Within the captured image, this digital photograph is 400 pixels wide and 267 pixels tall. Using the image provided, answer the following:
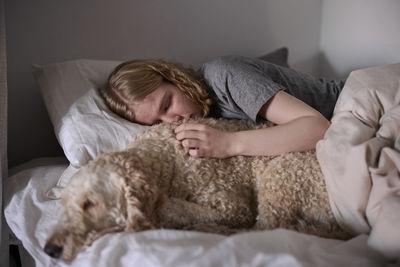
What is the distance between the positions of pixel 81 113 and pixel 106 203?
0.58m

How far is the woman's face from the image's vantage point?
140 centimetres

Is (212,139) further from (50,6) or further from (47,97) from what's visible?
(50,6)

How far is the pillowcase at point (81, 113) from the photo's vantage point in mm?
1335

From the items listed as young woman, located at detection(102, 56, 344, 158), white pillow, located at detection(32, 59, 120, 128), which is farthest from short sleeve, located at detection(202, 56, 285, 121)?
white pillow, located at detection(32, 59, 120, 128)

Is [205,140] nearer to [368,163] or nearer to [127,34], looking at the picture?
[368,163]

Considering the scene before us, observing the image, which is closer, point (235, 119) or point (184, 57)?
point (235, 119)

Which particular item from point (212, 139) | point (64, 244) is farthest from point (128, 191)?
point (212, 139)

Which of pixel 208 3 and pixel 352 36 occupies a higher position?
pixel 208 3

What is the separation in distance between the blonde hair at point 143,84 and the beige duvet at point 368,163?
0.54 metres

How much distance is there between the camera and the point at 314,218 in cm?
108

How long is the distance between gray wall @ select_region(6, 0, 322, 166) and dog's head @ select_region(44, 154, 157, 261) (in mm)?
928

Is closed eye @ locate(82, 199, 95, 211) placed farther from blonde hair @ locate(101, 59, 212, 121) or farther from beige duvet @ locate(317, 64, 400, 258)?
beige duvet @ locate(317, 64, 400, 258)

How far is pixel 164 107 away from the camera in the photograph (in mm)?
1430

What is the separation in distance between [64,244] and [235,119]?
0.82m
